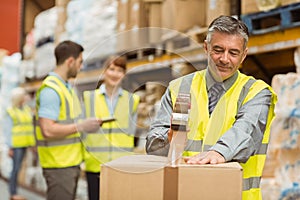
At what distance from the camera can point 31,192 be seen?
21.9ft

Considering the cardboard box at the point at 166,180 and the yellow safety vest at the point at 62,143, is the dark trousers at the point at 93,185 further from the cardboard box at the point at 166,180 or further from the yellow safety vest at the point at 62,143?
the cardboard box at the point at 166,180

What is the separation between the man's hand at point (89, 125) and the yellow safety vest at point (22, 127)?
3782 millimetres

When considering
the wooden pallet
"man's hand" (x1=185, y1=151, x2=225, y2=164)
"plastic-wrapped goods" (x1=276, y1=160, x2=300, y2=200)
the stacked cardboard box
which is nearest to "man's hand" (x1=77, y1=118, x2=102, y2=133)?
the stacked cardboard box

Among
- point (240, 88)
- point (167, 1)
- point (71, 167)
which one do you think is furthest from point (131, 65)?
point (240, 88)

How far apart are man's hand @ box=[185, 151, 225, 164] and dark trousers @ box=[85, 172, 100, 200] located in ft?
5.52

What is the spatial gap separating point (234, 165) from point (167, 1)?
7.75 ft

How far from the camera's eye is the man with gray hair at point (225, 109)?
206cm

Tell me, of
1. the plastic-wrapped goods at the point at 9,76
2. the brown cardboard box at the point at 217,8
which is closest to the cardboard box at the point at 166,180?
the brown cardboard box at the point at 217,8

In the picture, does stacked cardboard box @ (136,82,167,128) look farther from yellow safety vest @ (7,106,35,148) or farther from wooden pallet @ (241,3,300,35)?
yellow safety vest @ (7,106,35,148)

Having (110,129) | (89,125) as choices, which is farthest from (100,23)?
(89,125)

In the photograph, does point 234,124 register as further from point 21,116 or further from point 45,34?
point 21,116

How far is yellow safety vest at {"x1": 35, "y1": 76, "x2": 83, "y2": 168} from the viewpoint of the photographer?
11.5 feet

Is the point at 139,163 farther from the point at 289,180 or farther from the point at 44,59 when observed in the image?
the point at 44,59

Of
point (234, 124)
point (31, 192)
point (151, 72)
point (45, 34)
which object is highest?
point (45, 34)
